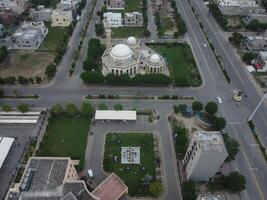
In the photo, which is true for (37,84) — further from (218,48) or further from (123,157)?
(218,48)

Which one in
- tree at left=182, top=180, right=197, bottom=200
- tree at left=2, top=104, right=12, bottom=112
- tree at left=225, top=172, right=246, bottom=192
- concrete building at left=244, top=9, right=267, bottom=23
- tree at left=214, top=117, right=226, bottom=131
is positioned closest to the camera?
tree at left=182, top=180, right=197, bottom=200

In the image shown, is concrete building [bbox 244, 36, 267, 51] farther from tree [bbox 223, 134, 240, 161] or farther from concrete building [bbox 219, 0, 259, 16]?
tree [bbox 223, 134, 240, 161]

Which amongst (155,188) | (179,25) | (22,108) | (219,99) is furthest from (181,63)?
(22,108)

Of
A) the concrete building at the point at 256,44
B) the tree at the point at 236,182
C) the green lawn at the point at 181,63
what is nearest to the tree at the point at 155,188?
the tree at the point at 236,182

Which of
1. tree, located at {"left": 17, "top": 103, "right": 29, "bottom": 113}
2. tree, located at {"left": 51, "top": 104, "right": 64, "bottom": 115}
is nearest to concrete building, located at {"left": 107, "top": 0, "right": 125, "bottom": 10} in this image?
tree, located at {"left": 51, "top": 104, "right": 64, "bottom": 115}

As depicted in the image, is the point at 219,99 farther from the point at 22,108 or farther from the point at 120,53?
the point at 22,108

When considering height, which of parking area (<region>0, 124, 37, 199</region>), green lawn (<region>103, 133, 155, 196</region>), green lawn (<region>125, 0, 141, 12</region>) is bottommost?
parking area (<region>0, 124, 37, 199</region>)

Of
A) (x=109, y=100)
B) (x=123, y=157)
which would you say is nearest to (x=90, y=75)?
(x=109, y=100)
